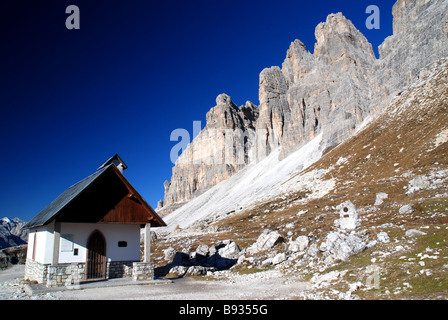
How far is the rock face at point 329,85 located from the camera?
305ft

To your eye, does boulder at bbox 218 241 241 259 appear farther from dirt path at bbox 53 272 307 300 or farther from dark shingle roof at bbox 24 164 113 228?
dark shingle roof at bbox 24 164 113 228

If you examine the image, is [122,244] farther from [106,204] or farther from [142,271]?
[106,204]

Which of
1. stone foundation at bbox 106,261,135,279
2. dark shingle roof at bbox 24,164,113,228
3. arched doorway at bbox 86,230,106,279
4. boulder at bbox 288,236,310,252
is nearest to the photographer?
dark shingle roof at bbox 24,164,113,228

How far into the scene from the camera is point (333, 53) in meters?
136

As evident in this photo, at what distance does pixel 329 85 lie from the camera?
441ft

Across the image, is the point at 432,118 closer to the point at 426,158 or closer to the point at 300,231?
the point at 426,158

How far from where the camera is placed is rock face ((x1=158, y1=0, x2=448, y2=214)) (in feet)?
305

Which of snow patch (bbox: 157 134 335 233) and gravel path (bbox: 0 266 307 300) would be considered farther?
snow patch (bbox: 157 134 335 233)

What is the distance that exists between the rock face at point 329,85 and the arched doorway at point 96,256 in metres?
90.9

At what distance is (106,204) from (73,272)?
466 cm

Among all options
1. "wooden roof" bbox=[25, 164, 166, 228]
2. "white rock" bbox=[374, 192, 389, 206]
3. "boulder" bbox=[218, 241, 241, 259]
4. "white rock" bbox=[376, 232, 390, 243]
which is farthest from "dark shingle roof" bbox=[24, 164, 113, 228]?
"white rock" bbox=[374, 192, 389, 206]

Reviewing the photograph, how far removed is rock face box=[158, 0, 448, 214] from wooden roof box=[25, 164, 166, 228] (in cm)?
8887

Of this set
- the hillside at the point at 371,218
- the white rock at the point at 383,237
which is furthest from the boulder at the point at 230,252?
the white rock at the point at 383,237
